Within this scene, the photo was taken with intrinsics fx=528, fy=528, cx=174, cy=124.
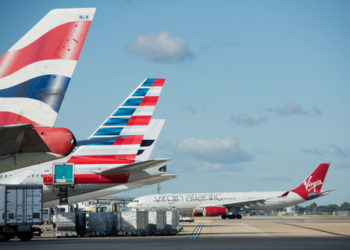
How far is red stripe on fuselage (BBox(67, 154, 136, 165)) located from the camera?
3503cm


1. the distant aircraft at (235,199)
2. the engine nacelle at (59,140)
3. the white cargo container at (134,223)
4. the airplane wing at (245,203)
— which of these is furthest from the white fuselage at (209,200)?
the engine nacelle at (59,140)

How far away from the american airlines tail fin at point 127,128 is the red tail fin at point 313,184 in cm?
4232

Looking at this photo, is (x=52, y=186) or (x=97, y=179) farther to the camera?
(x=52, y=186)

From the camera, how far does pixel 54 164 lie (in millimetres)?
34938

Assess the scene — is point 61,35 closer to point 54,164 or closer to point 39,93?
point 39,93

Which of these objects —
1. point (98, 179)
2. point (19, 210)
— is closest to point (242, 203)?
point (98, 179)

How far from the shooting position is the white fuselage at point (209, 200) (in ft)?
238

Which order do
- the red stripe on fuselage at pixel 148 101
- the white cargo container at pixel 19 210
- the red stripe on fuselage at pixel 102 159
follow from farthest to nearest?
the red stripe on fuselage at pixel 148 101, the red stripe on fuselage at pixel 102 159, the white cargo container at pixel 19 210

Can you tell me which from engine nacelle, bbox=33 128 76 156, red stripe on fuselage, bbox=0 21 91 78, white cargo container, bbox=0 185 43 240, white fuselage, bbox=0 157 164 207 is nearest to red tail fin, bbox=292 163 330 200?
white fuselage, bbox=0 157 164 207

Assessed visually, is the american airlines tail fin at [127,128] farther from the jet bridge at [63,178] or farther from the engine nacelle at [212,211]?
the engine nacelle at [212,211]

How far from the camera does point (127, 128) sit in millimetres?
37000

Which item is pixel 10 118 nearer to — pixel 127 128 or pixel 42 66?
pixel 42 66

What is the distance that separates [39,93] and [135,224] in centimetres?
2070

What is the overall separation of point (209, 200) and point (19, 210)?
48060 millimetres
